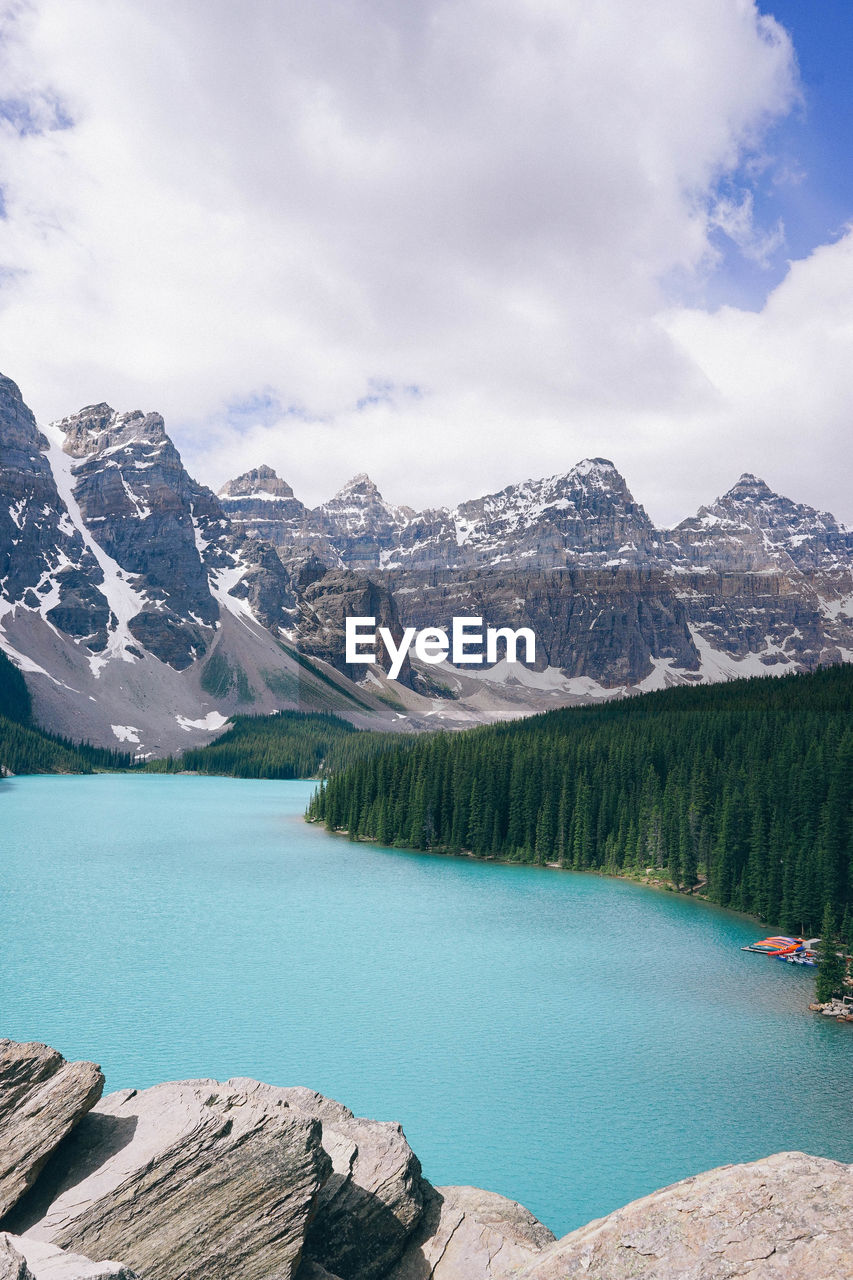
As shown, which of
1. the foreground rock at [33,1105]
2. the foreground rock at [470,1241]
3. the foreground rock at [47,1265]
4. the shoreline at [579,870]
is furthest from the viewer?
the shoreline at [579,870]

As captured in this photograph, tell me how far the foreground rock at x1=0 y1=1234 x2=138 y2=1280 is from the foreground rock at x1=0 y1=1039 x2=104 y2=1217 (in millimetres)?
2136

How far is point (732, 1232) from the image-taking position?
842 cm

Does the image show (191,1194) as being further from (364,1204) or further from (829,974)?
(829,974)

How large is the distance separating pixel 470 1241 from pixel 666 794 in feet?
209

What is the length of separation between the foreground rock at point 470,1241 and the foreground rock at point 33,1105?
546 cm

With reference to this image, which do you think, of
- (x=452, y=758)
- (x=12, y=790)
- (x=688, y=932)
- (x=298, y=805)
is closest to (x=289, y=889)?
(x=688, y=932)

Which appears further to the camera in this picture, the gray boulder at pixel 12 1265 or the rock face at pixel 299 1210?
the rock face at pixel 299 1210

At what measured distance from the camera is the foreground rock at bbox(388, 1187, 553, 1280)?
12211 mm

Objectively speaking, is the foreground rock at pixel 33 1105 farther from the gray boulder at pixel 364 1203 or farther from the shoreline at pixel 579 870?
Result: the shoreline at pixel 579 870

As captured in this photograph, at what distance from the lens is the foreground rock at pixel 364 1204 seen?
12.0 m

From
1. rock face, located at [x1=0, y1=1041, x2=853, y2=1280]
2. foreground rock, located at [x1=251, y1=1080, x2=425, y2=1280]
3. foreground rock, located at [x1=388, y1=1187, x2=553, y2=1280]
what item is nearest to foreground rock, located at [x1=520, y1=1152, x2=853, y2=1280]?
rock face, located at [x1=0, y1=1041, x2=853, y2=1280]

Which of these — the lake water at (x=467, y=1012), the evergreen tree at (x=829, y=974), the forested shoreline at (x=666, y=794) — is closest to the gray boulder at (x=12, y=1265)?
the lake water at (x=467, y=1012)

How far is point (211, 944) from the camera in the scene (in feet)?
140

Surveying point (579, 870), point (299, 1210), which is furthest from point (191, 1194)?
point (579, 870)
